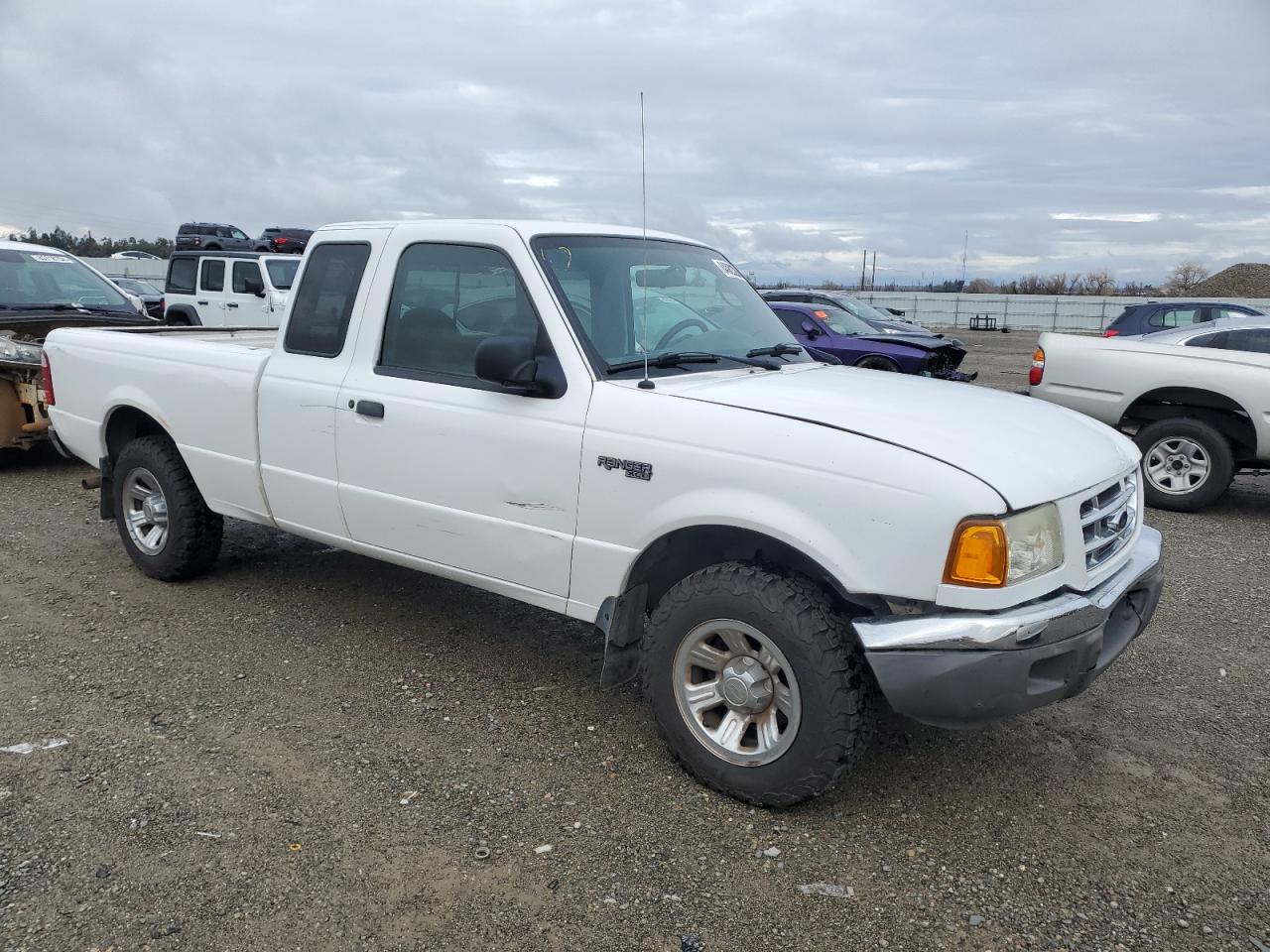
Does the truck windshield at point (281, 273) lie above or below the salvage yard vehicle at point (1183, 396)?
above

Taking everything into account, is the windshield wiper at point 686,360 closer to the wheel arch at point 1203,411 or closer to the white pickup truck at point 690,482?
the white pickup truck at point 690,482

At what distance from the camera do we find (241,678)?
4277 millimetres

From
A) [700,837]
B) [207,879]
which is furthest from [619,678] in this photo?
[207,879]

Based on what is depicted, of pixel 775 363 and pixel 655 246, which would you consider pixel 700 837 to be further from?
pixel 655 246

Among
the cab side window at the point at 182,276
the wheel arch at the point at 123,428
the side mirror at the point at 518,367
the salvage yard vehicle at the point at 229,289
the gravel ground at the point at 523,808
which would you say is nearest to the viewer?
the gravel ground at the point at 523,808

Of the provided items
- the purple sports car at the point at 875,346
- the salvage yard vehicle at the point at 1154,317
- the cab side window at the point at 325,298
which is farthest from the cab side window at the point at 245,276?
the salvage yard vehicle at the point at 1154,317

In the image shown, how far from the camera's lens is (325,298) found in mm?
4445

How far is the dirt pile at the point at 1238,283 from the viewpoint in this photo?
47.5m

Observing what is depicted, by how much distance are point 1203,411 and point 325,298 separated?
23.3 ft

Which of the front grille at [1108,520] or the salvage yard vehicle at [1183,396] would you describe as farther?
the salvage yard vehicle at [1183,396]

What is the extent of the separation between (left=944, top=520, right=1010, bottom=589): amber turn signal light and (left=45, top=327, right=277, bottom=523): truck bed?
331 centimetres

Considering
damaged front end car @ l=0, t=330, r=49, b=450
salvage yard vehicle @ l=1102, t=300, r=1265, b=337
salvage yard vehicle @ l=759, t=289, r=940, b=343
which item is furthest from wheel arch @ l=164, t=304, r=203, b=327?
salvage yard vehicle @ l=1102, t=300, r=1265, b=337

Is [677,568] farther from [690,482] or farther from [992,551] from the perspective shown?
[992,551]

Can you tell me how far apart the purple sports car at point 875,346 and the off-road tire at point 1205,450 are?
5.70 m
